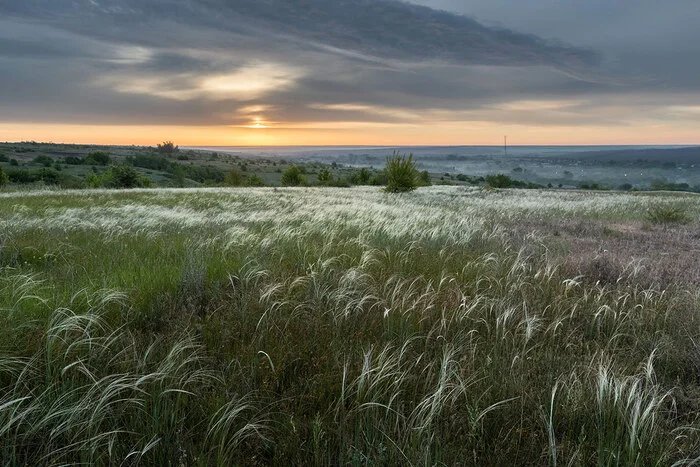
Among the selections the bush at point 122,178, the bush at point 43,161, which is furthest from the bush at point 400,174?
the bush at point 43,161

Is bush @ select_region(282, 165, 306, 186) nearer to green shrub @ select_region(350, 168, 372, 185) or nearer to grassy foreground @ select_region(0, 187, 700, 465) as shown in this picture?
green shrub @ select_region(350, 168, 372, 185)

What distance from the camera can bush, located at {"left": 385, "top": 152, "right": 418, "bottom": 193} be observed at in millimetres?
39062

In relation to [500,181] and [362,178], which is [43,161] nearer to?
[362,178]

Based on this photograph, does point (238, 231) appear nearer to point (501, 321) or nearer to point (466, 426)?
point (501, 321)

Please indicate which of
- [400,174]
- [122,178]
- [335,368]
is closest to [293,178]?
[122,178]

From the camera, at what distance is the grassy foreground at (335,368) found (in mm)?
2121

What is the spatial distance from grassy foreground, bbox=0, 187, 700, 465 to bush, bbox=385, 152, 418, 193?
110ft

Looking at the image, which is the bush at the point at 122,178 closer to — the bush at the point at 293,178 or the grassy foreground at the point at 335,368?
the bush at the point at 293,178

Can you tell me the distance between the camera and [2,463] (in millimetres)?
1901

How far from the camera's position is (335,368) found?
2.94 meters

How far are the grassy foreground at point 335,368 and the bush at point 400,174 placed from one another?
33.4 meters

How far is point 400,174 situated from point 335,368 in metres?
37.4

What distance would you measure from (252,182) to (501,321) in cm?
8491

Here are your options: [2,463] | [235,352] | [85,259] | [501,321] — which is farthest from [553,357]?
[85,259]
